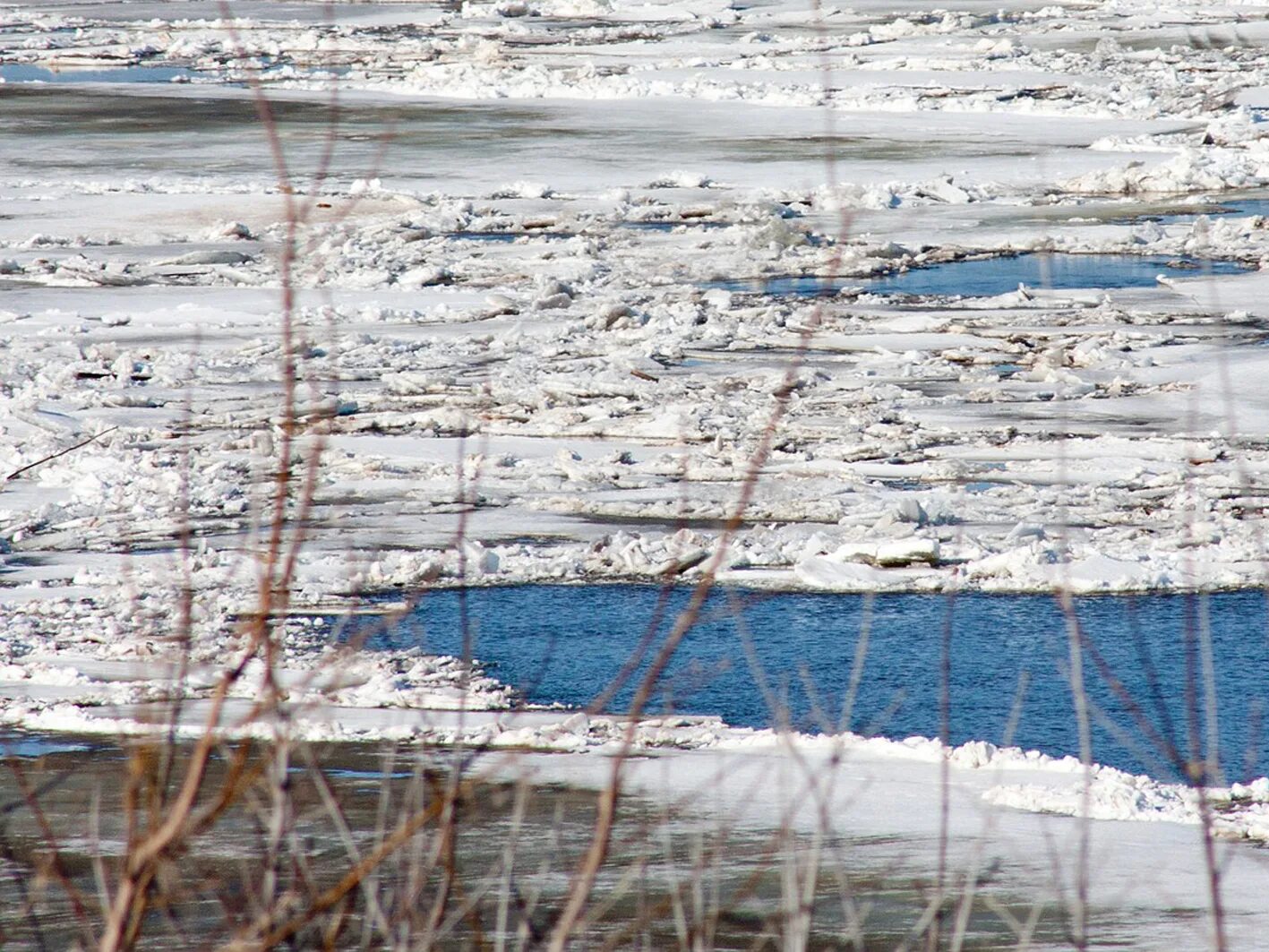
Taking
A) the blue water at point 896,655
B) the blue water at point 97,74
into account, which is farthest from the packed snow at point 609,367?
the blue water at point 97,74

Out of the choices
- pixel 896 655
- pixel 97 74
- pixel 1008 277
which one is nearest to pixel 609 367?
pixel 1008 277

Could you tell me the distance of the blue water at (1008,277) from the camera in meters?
14.2

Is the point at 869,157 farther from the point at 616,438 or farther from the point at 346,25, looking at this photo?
the point at 346,25

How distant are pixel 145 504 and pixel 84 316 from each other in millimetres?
4478

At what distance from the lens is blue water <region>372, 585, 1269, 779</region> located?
6.68m

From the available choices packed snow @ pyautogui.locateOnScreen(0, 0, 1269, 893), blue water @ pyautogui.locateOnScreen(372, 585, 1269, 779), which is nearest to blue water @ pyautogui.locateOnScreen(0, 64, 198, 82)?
packed snow @ pyautogui.locateOnScreen(0, 0, 1269, 893)

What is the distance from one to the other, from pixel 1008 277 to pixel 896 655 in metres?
7.79

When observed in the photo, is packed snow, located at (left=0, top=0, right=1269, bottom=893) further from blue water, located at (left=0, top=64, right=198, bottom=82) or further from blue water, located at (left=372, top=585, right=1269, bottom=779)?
blue water, located at (left=0, top=64, right=198, bottom=82)

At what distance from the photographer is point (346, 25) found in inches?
1518

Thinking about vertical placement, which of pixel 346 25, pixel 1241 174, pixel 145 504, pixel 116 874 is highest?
pixel 346 25

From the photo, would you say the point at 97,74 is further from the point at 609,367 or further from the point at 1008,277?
the point at 609,367

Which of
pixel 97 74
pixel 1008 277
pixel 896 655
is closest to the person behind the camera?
pixel 896 655

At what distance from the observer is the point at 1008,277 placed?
14719mm

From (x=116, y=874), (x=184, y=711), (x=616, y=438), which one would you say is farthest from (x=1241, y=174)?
(x=116, y=874)
